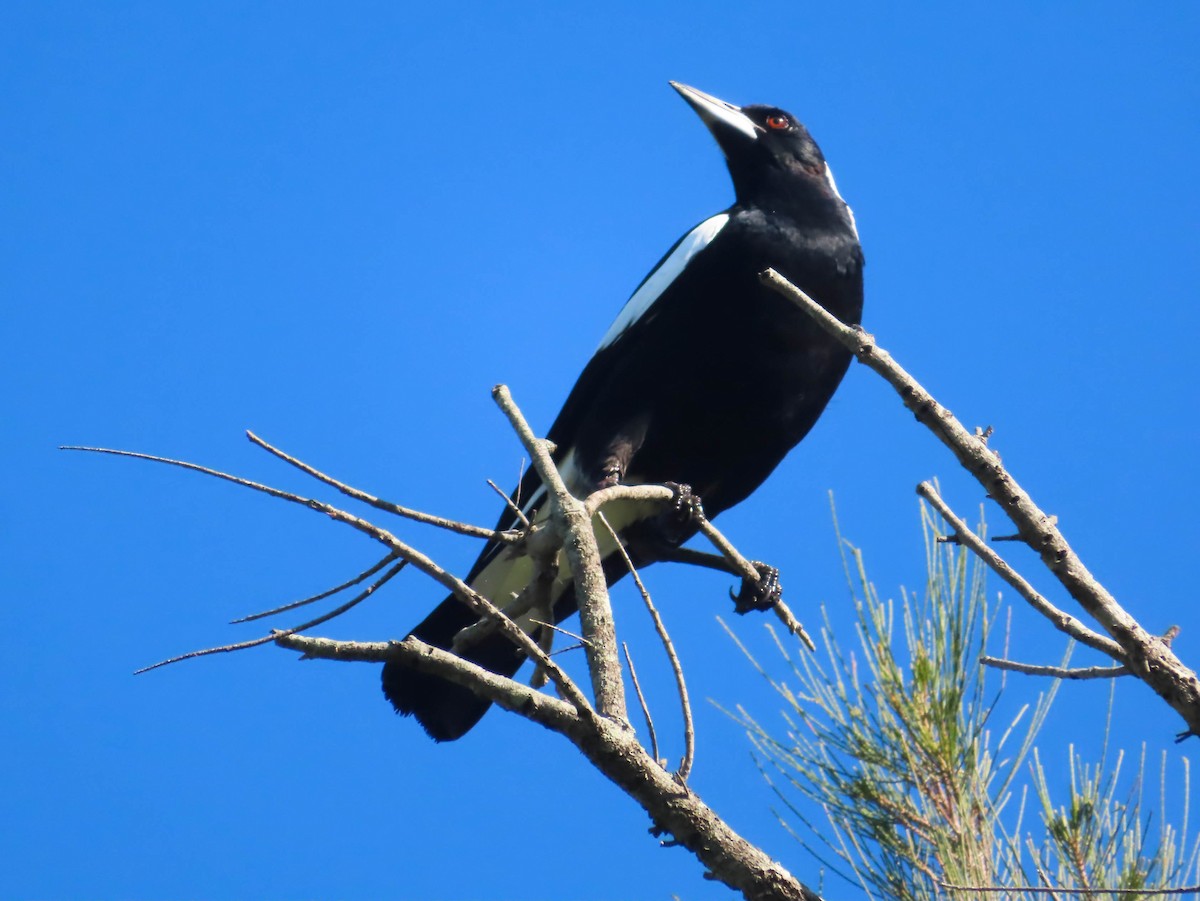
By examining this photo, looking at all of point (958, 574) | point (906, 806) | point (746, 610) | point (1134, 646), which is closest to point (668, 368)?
point (746, 610)

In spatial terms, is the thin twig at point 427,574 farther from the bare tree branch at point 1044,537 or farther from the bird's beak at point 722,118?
the bird's beak at point 722,118

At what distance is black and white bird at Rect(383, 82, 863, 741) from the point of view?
4.52 m

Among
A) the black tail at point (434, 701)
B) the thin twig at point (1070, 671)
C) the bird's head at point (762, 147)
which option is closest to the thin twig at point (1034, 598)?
the thin twig at point (1070, 671)

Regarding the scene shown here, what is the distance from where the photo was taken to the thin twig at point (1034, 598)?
6.86 ft

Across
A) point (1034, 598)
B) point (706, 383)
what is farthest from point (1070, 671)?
point (706, 383)

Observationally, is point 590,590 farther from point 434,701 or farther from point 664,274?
point 664,274

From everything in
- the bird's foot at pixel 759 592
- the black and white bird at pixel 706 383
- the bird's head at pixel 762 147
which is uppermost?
the bird's head at pixel 762 147

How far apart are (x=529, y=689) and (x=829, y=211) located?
3483 mm

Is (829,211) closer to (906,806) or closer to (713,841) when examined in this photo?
(906,806)

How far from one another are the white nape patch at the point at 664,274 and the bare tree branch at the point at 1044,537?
242 cm

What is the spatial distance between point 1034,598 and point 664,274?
2.99m

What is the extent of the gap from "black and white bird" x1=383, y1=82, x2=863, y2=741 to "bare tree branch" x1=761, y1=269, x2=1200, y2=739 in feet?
6.85

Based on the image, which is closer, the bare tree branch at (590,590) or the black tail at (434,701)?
the bare tree branch at (590,590)

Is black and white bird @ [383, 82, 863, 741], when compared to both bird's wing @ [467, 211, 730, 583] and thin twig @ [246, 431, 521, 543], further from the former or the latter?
thin twig @ [246, 431, 521, 543]
